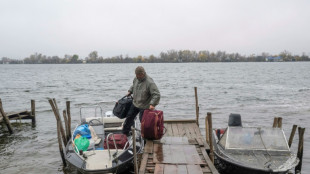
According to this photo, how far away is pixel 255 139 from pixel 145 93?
3.57 metres

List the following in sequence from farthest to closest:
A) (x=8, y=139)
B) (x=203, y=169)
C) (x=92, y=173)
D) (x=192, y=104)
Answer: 1. (x=192, y=104)
2. (x=8, y=139)
3. (x=92, y=173)
4. (x=203, y=169)

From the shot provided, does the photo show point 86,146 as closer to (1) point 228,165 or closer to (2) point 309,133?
(1) point 228,165

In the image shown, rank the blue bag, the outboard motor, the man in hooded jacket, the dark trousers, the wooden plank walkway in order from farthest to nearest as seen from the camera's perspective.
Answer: the outboard motor → the blue bag → the dark trousers → the man in hooded jacket → the wooden plank walkway

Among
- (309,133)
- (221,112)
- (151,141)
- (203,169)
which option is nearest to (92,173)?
(151,141)

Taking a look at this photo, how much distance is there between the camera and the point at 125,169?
9.43 m

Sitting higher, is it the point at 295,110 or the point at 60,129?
the point at 60,129

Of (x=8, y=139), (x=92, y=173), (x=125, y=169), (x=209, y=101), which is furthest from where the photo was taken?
(x=209, y=101)

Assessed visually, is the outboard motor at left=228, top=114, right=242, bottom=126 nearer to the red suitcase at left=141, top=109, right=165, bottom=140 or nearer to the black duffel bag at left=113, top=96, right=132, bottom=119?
the red suitcase at left=141, top=109, right=165, bottom=140

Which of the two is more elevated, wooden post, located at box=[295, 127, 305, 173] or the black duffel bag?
the black duffel bag

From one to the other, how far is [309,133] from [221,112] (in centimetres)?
777

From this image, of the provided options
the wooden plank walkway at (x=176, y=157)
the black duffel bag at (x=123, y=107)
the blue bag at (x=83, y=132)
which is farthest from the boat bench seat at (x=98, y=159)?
the black duffel bag at (x=123, y=107)

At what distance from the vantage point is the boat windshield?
9445 mm

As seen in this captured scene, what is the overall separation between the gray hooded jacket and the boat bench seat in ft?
5.14

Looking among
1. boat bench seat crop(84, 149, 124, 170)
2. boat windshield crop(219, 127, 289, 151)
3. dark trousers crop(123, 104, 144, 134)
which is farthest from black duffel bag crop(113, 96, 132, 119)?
boat windshield crop(219, 127, 289, 151)
